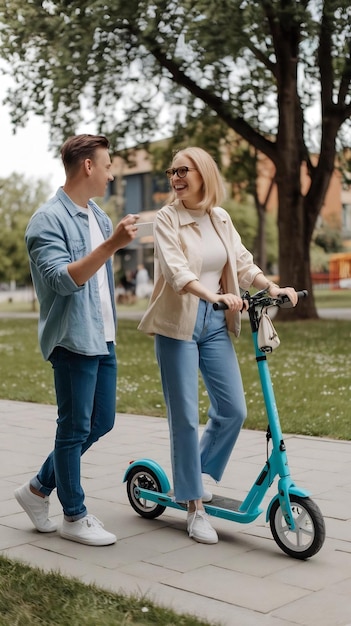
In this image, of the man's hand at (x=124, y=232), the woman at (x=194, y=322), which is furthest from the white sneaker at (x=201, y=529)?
the man's hand at (x=124, y=232)

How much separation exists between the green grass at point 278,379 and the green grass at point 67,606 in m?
4.08

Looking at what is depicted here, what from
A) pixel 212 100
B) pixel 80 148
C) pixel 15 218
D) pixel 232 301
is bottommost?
pixel 232 301

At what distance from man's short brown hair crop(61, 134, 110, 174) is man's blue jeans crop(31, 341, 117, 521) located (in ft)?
2.97

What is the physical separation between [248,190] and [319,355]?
15358 mm

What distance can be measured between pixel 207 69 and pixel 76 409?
18.0m

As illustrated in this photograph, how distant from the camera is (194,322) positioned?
481 cm

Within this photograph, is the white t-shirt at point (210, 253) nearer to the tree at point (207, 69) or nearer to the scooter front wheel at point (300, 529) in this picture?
the scooter front wheel at point (300, 529)

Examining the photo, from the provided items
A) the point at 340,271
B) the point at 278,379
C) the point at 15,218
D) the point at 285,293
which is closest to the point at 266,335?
the point at 285,293

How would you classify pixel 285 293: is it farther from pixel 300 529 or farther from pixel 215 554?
pixel 215 554

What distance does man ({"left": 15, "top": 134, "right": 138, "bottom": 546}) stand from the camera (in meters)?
4.67

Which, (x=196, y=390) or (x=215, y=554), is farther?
(x=196, y=390)

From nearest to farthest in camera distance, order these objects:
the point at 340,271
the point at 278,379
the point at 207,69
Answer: the point at 278,379 < the point at 207,69 < the point at 340,271

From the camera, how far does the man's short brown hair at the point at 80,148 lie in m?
4.77

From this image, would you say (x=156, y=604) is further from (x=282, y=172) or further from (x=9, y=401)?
(x=282, y=172)
